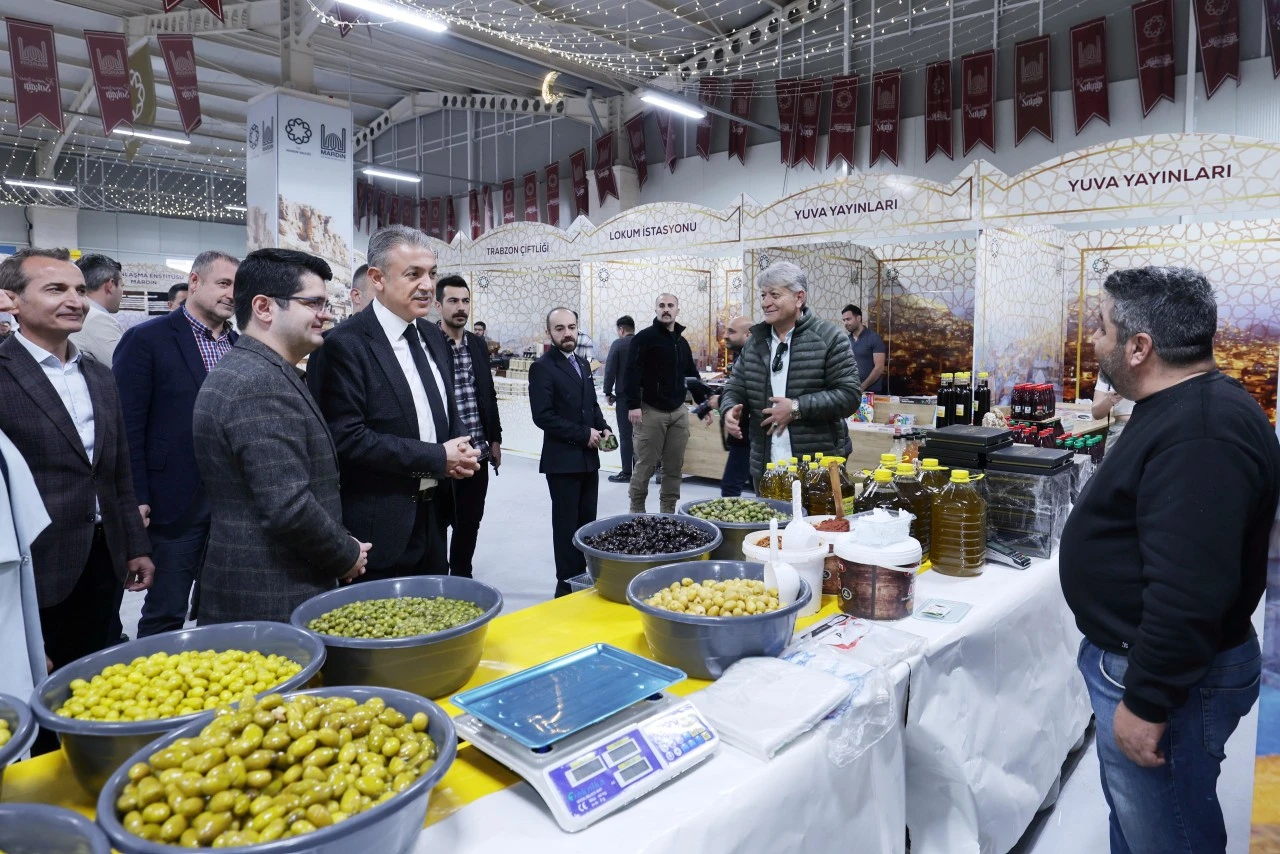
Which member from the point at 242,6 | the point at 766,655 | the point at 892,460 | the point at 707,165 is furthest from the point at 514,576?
the point at 707,165

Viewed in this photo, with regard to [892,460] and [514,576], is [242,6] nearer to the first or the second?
[514,576]

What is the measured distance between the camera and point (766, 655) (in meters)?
1.61

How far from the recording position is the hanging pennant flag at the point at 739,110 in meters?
10.7

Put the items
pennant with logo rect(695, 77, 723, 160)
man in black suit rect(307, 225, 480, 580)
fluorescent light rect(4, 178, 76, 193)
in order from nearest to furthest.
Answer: man in black suit rect(307, 225, 480, 580) → pennant with logo rect(695, 77, 723, 160) → fluorescent light rect(4, 178, 76, 193)

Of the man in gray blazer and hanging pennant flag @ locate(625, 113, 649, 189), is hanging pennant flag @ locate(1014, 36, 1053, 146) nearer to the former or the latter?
hanging pennant flag @ locate(625, 113, 649, 189)

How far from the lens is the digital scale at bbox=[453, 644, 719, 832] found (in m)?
1.14

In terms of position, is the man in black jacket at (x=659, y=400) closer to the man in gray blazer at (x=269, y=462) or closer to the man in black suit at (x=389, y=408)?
the man in black suit at (x=389, y=408)

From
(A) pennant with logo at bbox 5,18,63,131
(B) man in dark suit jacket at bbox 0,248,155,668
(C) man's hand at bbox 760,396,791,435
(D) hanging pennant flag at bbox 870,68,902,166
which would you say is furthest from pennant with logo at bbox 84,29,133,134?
(D) hanging pennant flag at bbox 870,68,902,166

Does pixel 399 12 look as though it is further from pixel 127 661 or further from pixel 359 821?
pixel 359 821

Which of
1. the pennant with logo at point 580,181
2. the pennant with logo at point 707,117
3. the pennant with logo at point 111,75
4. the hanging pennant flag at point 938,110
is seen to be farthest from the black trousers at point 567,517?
the pennant with logo at point 580,181

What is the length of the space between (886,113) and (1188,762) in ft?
29.7

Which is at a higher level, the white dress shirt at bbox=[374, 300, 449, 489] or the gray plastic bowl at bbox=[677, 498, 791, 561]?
the white dress shirt at bbox=[374, 300, 449, 489]

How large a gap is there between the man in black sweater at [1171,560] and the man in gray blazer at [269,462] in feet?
5.38

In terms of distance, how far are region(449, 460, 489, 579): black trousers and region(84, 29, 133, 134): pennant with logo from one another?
18.9ft
